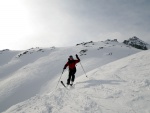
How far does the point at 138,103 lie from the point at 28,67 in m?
28.5

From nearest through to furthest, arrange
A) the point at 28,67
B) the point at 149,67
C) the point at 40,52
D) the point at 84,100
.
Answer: the point at 84,100 → the point at 149,67 → the point at 28,67 → the point at 40,52

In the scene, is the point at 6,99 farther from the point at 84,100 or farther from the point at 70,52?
the point at 70,52

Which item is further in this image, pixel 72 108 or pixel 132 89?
pixel 132 89

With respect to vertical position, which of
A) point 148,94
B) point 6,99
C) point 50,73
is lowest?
point 6,99

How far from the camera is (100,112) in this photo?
674 centimetres

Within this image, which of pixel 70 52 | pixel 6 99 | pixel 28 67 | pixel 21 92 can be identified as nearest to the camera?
pixel 6 99

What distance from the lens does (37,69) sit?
3111 centimetres

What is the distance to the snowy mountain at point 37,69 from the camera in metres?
22.6

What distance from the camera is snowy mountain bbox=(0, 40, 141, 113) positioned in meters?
22.6

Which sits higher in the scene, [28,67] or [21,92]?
[28,67]

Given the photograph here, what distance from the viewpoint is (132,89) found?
28.1ft

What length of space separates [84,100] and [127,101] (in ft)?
6.55

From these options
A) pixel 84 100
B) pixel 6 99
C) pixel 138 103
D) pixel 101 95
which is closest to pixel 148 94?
pixel 138 103

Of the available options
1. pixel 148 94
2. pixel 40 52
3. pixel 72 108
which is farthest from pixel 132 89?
pixel 40 52
